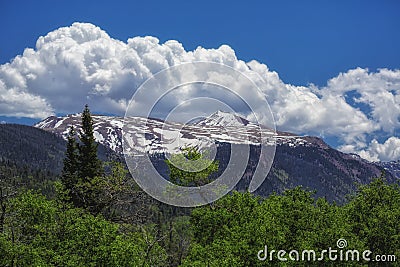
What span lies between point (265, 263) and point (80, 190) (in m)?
27.2

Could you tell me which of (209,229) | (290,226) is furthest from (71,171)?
(290,226)

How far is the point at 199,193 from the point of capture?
151 ft

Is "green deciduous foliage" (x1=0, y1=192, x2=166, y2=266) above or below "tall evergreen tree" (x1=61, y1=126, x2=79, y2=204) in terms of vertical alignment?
below

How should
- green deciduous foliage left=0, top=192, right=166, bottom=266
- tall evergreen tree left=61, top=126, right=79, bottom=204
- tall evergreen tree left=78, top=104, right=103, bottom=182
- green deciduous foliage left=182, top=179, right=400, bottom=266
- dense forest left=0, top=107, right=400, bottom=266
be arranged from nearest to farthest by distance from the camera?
green deciduous foliage left=0, top=192, right=166, bottom=266, dense forest left=0, top=107, right=400, bottom=266, green deciduous foliage left=182, top=179, right=400, bottom=266, tall evergreen tree left=61, top=126, right=79, bottom=204, tall evergreen tree left=78, top=104, right=103, bottom=182

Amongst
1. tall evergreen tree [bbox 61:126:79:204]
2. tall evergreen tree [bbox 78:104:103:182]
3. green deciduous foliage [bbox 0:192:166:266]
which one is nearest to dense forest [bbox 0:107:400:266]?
green deciduous foliage [bbox 0:192:166:266]

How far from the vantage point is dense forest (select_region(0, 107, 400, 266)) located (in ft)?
104

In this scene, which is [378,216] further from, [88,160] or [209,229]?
[88,160]

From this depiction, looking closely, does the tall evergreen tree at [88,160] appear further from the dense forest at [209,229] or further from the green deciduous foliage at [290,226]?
the green deciduous foliage at [290,226]

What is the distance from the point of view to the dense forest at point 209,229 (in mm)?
31781

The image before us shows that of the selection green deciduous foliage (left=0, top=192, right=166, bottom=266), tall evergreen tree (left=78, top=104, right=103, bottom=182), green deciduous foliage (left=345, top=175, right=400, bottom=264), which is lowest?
green deciduous foliage (left=0, top=192, right=166, bottom=266)

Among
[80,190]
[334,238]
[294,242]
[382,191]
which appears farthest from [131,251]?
[382,191]

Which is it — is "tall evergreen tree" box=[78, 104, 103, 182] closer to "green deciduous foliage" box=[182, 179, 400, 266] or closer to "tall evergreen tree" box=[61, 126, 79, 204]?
"tall evergreen tree" box=[61, 126, 79, 204]

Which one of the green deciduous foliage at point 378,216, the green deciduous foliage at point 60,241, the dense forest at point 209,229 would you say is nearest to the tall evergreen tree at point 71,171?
the dense forest at point 209,229

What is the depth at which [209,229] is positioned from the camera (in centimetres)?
4172
